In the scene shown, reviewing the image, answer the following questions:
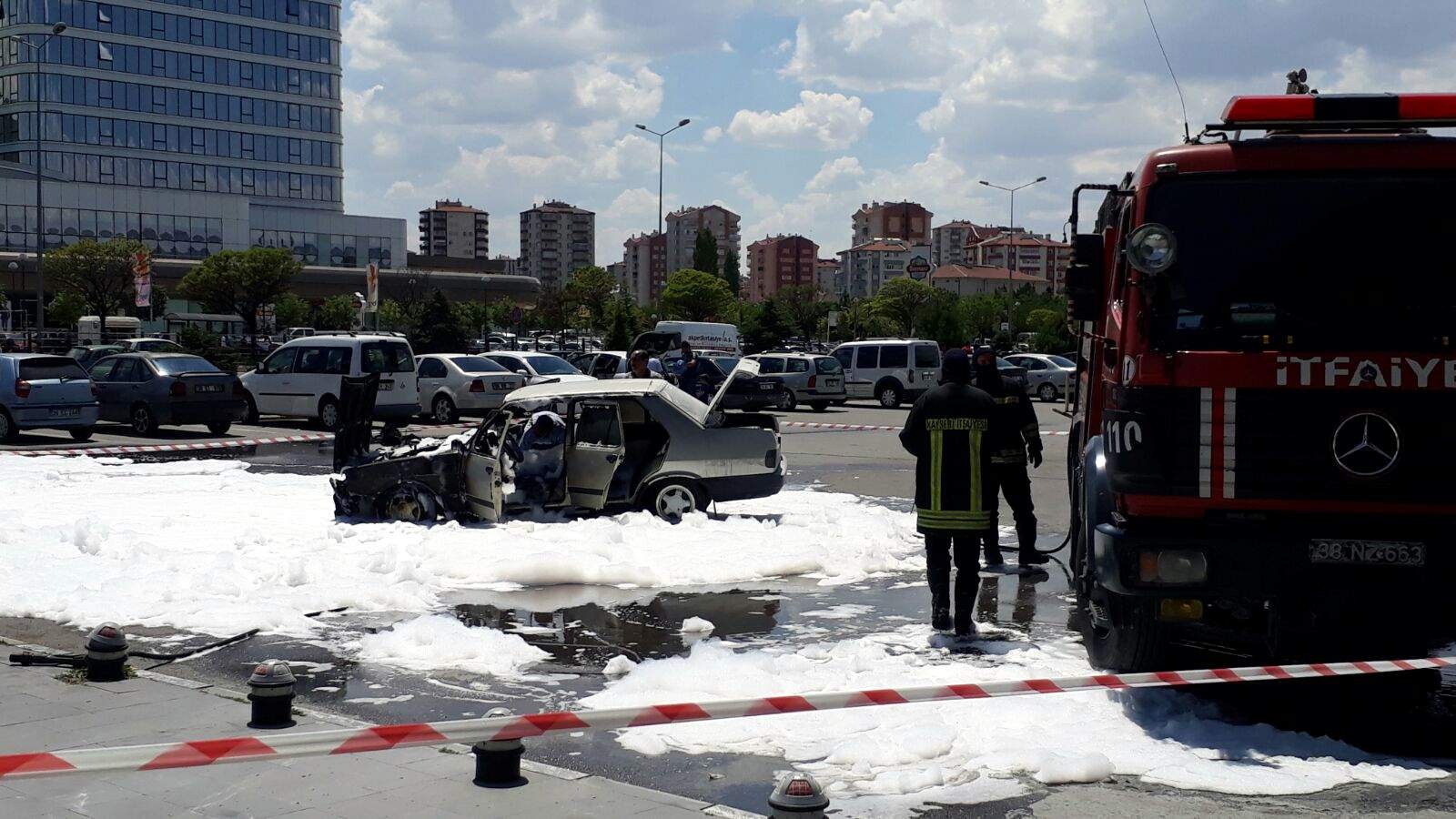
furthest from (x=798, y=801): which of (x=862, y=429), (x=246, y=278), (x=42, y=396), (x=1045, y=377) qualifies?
(x=246, y=278)

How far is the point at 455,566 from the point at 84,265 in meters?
65.7

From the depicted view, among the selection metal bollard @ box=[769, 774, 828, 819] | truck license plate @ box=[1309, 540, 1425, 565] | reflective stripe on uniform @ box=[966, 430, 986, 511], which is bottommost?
metal bollard @ box=[769, 774, 828, 819]

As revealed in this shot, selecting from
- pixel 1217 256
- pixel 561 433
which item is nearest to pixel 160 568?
pixel 561 433

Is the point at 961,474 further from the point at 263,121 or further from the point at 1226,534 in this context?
the point at 263,121

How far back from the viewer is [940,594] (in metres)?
8.60

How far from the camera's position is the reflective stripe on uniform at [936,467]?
8.38 meters

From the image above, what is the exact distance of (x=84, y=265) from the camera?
68.4 meters

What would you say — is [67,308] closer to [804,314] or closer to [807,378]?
[804,314]

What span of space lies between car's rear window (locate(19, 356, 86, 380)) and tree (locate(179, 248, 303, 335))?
2003 inches

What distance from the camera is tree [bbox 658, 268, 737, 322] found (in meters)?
86.9

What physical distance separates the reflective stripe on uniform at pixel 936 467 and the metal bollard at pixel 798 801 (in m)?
3.99

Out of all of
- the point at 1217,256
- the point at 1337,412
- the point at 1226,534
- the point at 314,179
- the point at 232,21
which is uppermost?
the point at 232,21

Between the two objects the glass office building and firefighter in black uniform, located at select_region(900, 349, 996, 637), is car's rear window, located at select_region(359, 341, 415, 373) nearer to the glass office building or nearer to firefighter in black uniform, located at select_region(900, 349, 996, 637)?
firefighter in black uniform, located at select_region(900, 349, 996, 637)

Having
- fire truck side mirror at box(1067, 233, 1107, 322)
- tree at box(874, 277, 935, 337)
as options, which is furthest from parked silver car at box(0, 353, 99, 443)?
tree at box(874, 277, 935, 337)
